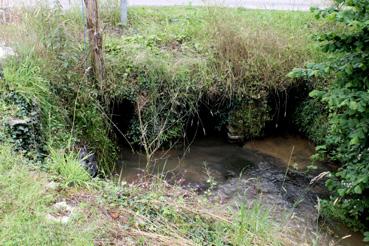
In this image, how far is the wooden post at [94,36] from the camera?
210 inches

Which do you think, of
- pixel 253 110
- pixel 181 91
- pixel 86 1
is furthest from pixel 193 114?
pixel 86 1

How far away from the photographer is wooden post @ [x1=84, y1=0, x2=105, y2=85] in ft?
17.5

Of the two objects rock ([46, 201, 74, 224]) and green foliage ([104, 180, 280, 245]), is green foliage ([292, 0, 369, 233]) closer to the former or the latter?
green foliage ([104, 180, 280, 245])

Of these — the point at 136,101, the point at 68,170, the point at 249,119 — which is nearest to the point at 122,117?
the point at 136,101

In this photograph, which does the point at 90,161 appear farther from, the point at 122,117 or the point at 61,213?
the point at 61,213

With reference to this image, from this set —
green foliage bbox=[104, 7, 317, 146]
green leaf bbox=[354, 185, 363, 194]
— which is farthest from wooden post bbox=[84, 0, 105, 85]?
green leaf bbox=[354, 185, 363, 194]

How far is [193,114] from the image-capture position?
6.31 m

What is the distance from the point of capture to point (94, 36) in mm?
5402

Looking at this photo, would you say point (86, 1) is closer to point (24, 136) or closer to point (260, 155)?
point (24, 136)

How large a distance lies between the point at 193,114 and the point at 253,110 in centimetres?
94

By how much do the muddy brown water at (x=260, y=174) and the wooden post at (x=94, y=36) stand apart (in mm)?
1300

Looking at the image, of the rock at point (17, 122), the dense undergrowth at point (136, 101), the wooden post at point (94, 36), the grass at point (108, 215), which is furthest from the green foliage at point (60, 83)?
the grass at point (108, 215)

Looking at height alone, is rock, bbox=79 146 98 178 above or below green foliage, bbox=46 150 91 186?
below

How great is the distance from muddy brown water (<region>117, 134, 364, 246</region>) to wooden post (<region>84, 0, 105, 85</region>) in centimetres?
130
